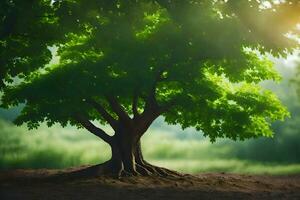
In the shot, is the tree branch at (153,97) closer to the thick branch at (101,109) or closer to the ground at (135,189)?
the thick branch at (101,109)

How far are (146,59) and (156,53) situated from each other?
49cm

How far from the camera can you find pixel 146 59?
18.6m

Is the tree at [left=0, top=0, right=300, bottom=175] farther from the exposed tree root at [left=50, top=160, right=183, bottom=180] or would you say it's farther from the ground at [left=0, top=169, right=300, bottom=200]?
the ground at [left=0, top=169, right=300, bottom=200]

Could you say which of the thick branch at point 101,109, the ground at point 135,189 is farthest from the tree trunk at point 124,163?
the ground at point 135,189

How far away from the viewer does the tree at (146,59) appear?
15.6m

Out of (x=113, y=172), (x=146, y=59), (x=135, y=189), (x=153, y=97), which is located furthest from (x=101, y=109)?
(x=135, y=189)

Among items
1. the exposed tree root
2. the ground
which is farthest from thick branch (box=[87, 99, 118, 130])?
the ground

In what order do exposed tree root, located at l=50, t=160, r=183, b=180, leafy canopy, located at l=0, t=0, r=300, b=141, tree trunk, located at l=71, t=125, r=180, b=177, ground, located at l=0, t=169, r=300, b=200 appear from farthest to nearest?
tree trunk, located at l=71, t=125, r=180, b=177 < exposed tree root, located at l=50, t=160, r=183, b=180 < ground, located at l=0, t=169, r=300, b=200 < leafy canopy, located at l=0, t=0, r=300, b=141

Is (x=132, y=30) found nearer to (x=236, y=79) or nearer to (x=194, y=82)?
(x=194, y=82)

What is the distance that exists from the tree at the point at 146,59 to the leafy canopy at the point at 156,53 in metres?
0.04

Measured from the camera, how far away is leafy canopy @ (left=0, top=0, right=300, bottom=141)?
15.5 meters

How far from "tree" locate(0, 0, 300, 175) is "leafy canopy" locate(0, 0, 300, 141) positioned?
4 cm

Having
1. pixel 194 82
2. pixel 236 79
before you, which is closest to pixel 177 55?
pixel 194 82

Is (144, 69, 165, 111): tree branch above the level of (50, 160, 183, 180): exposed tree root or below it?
above
